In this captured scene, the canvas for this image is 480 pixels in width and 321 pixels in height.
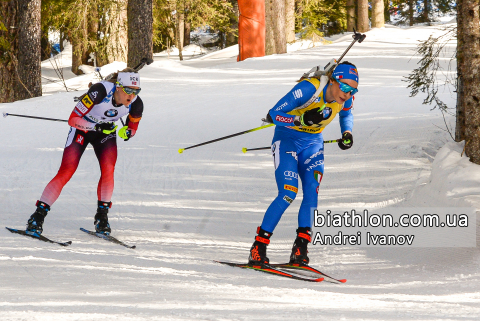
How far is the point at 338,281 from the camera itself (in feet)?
15.1

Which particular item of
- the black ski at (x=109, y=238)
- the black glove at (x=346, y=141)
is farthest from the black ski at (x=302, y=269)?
the black ski at (x=109, y=238)

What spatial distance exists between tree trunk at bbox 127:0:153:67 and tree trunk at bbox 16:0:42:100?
235cm

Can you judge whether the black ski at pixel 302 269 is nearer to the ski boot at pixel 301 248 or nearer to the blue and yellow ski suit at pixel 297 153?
the ski boot at pixel 301 248

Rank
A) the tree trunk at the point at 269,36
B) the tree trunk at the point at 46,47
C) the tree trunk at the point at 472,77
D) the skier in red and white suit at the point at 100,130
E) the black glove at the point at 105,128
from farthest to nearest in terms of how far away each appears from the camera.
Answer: the tree trunk at the point at 46,47 → the tree trunk at the point at 269,36 → the tree trunk at the point at 472,77 → the black glove at the point at 105,128 → the skier in red and white suit at the point at 100,130

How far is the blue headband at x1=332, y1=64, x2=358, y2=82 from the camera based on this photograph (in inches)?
188

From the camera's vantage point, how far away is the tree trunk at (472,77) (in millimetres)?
6246

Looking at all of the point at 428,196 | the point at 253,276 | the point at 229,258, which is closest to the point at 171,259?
the point at 229,258

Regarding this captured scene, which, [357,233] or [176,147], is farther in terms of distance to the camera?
[176,147]

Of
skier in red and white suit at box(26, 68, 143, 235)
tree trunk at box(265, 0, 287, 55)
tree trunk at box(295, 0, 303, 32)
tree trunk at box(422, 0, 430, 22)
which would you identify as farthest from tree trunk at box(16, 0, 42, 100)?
tree trunk at box(422, 0, 430, 22)

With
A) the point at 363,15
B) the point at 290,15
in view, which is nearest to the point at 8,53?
the point at 290,15

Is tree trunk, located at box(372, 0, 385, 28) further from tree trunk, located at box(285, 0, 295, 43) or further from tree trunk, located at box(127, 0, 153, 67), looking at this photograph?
tree trunk, located at box(127, 0, 153, 67)

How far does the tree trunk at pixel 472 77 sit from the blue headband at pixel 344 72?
218 cm

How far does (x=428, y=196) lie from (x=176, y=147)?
4.79m

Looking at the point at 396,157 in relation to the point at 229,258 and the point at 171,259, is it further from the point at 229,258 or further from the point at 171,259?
the point at 171,259
